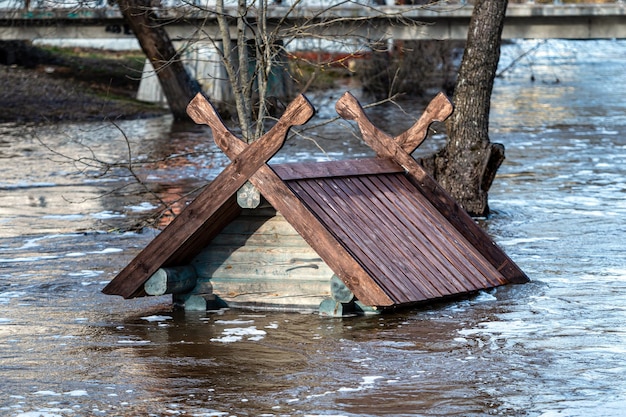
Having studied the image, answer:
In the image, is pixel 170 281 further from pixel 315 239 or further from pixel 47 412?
pixel 47 412

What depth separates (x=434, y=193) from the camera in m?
9.05

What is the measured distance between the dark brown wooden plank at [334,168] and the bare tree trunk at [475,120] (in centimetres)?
402

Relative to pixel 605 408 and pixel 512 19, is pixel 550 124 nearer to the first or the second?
pixel 512 19

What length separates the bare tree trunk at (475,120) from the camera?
12.9 metres

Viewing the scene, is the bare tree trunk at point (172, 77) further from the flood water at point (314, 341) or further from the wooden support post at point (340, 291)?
the wooden support post at point (340, 291)

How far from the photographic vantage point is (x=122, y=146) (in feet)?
72.9

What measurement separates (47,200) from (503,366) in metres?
9.24

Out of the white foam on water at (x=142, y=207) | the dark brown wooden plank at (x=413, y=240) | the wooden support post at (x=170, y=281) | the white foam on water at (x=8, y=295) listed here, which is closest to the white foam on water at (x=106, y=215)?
the white foam on water at (x=142, y=207)

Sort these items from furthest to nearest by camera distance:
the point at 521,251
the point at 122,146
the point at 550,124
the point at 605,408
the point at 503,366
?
the point at 550,124
the point at 122,146
the point at 521,251
the point at 503,366
the point at 605,408

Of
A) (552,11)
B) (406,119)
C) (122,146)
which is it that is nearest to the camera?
(122,146)

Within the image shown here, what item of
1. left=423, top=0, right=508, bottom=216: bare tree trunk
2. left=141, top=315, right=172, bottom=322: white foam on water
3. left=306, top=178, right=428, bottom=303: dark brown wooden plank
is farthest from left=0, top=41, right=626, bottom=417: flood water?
left=423, top=0, right=508, bottom=216: bare tree trunk

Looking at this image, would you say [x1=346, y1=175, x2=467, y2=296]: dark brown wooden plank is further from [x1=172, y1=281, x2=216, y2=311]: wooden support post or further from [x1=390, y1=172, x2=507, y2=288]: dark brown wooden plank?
[x1=172, y1=281, x2=216, y2=311]: wooden support post

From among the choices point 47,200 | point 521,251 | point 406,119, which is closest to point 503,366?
point 521,251

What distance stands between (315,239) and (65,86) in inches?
998
